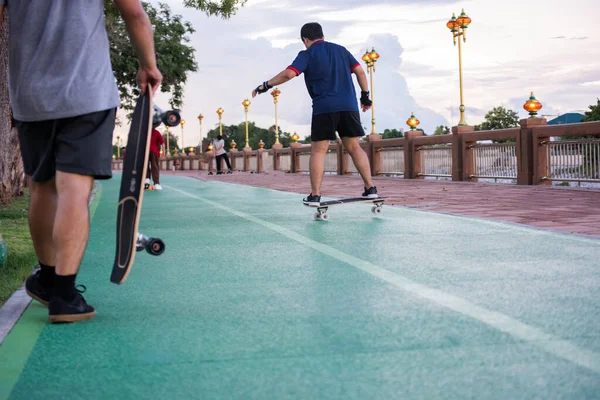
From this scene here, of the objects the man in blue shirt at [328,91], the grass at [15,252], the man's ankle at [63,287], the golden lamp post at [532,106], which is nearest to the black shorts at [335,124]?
the man in blue shirt at [328,91]

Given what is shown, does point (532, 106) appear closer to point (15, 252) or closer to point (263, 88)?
point (263, 88)

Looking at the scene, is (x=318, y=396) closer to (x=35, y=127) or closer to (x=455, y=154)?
(x=35, y=127)

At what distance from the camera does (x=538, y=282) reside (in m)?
5.20

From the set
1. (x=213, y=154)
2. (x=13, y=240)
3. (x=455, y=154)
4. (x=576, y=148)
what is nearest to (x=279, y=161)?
(x=213, y=154)

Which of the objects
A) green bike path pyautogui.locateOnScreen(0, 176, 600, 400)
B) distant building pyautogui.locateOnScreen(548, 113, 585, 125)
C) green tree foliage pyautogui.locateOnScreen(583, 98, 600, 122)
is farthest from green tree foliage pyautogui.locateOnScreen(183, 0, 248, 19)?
distant building pyautogui.locateOnScreen(548, 113, 585, 125)

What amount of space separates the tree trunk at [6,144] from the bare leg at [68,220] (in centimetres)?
925

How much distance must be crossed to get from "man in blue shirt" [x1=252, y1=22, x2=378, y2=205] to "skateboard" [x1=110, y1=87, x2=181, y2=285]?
5411 millimetres

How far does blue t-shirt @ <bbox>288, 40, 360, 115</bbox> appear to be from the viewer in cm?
1009

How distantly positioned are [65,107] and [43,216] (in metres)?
0.65

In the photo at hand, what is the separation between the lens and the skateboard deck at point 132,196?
4492mm

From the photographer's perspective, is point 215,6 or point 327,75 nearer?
point 327,75

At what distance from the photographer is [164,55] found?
1347 inches

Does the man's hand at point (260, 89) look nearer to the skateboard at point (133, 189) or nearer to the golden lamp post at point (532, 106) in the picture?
the skateboard at point (133, 189)

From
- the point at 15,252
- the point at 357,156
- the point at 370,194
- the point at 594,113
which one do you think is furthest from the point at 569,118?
Answer: the point at 15,252
